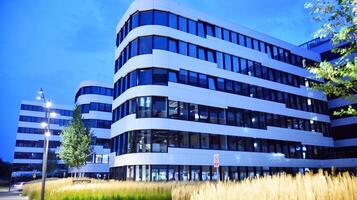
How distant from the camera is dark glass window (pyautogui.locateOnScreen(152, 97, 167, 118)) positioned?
28.0 meters

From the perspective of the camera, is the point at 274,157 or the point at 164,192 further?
the point at 274,157

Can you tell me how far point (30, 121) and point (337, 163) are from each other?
72.7 meters

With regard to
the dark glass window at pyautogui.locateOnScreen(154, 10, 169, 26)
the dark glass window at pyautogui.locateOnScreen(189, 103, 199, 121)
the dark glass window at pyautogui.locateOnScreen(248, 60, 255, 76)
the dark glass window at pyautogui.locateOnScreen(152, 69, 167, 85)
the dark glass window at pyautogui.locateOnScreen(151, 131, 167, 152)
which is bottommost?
the dark glass window at pyautogui.locateOnScreen(151, 131, 167, 152)

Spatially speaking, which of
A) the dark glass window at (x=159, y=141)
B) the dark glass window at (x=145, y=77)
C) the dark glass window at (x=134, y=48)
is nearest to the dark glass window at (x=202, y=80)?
the dark glass window at (x=145, y=77)

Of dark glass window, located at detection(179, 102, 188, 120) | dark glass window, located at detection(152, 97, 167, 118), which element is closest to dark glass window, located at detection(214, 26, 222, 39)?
dark glass window, located at detection(179, 102, 188, 120)

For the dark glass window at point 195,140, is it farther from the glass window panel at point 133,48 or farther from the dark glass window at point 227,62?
the glass window panel at point 133,48

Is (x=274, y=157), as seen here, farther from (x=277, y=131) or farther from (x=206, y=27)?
(x=206, y=27)

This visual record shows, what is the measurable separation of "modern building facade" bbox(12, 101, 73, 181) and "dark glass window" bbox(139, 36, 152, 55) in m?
52.6

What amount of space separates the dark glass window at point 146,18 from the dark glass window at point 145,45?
150cm

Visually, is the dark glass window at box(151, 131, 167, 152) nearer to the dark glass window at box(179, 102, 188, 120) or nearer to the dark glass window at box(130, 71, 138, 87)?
the dark glass window at box(179, 102, 188, 120)

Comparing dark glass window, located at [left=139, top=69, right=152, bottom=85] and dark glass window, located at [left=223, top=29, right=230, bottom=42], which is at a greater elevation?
dark glass window, located at [left=223, top=29, right=230, bottom=42]

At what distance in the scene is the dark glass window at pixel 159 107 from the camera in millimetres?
27959

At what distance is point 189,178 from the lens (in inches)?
1122

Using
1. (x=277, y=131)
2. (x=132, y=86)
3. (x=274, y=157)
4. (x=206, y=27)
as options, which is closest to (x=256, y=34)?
(x=206, y=27)
